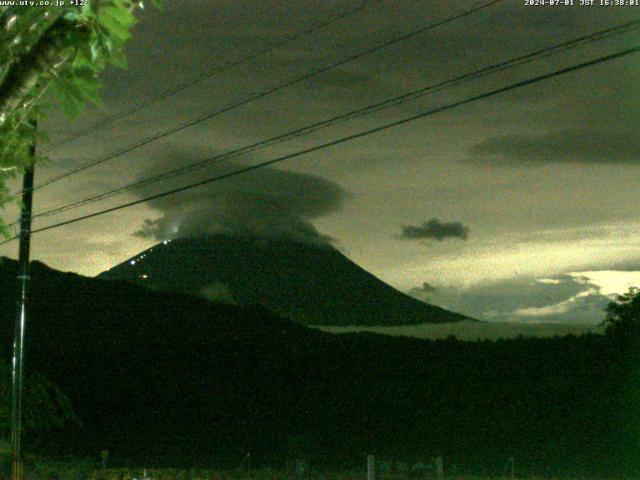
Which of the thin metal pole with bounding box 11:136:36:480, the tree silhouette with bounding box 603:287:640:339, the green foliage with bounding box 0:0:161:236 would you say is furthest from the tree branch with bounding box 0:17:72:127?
the tree silhouette with bounding box 603:287:640:339

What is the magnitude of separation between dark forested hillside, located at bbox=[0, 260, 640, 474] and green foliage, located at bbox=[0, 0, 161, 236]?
28.5 metres

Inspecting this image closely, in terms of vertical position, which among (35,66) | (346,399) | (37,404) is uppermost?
(35,66)

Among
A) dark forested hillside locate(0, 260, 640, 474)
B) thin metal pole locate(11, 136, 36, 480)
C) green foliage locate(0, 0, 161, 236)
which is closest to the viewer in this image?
green foliage locate(0, 0, 161, 236)

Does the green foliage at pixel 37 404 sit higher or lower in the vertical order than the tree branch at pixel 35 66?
lower

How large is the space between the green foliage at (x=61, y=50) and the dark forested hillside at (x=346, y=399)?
28527mm

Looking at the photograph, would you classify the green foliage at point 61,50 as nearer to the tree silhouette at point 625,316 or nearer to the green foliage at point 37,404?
the green foliage at point 37,404

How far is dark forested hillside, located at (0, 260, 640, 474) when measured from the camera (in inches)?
1490

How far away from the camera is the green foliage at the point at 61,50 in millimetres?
3033

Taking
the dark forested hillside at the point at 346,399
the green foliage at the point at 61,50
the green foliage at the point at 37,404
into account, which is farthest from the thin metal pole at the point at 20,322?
the dark forested hillside at the point at 346,399

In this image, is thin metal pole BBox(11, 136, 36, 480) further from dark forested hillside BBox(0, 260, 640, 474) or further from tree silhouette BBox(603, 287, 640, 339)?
tree silhouette BBox(603, 287, 640, 339)

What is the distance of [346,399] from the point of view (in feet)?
173

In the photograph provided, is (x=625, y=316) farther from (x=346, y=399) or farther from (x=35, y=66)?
(x=35, y=66)

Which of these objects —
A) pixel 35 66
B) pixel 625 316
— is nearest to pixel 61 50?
pixel 35 66

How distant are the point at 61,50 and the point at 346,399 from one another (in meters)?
50.7
